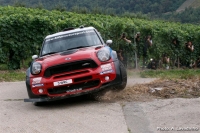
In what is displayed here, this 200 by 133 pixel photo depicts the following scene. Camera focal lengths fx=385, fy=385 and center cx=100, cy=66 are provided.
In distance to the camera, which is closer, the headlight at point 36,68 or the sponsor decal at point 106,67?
the sponsor decal at point 106,67

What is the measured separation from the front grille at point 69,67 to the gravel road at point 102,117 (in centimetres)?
82

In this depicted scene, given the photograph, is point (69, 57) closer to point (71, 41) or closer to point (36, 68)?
point (36, 68)

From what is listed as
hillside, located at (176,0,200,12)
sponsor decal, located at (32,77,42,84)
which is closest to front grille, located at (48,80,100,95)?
Result: sponsor decal, located at (32,77,42,84)

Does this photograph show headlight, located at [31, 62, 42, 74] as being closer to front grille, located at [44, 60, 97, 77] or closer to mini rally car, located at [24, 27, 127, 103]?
mini rally car, located at [24, 27, 127, 103]

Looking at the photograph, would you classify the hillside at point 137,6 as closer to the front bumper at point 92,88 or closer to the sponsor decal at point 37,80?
the front bumper at point 92,88

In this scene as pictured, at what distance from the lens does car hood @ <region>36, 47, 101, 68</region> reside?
28.0 feet

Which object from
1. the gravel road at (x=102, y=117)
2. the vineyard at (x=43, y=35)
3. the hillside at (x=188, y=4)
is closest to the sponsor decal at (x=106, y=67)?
the gravel road at (x=102, y=117)

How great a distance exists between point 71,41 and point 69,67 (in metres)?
1.60

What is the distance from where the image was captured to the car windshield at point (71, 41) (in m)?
9.84

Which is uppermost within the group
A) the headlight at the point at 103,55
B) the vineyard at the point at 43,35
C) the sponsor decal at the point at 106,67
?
the headlight at the point at 103,55

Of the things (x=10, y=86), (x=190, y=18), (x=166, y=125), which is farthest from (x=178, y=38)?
(x=190, y=18)

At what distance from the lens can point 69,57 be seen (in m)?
8.62

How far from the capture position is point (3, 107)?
908 centimetres

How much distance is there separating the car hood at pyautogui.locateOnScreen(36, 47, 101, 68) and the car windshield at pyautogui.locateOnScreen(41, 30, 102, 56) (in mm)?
755
